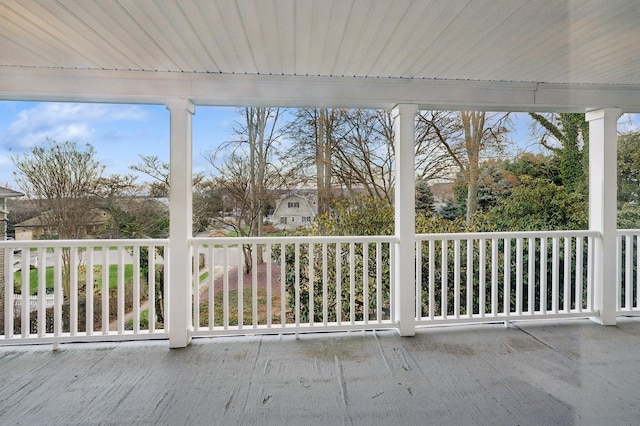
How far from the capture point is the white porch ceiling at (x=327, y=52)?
190 cm

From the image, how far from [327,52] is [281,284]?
2000 mm

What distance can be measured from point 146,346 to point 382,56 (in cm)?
303

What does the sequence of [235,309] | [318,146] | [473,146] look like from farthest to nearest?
[473,146], [318,146], [235,309]

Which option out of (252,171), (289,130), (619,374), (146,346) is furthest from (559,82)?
(146,346)

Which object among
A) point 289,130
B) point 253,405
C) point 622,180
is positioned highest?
point 289,130

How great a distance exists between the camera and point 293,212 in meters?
4.38

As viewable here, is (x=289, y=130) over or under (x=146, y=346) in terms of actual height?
over

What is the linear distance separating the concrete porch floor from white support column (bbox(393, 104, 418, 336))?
23 cm

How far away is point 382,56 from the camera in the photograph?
2535 millimetres

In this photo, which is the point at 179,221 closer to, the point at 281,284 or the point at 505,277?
the point at 281,284

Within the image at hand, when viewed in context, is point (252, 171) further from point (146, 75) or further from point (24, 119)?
point (24, 119)

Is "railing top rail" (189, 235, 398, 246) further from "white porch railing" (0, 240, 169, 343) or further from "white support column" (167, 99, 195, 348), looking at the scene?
"white porch railing" (0, 240, 169, 343)

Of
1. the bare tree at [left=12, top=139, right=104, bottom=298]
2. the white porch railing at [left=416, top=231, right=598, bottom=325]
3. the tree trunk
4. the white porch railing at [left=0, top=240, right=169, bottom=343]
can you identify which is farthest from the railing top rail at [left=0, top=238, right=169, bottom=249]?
the tree trunk

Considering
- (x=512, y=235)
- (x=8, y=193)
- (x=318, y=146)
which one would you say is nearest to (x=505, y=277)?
(x=512, y=235)
